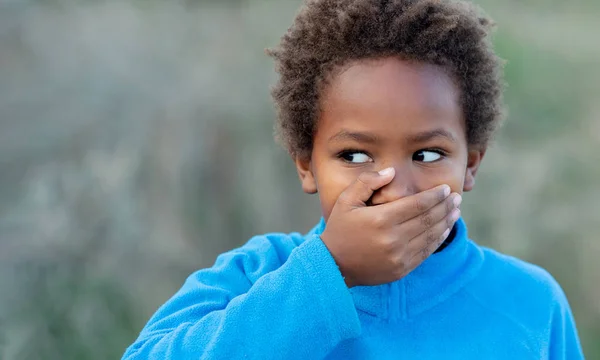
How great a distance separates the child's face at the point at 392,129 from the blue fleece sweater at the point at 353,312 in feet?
0.59

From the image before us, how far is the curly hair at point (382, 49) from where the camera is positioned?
124cm

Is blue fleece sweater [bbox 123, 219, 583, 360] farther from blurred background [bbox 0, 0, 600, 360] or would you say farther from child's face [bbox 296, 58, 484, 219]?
blurred background [bbox 0, 0, 600, 360]

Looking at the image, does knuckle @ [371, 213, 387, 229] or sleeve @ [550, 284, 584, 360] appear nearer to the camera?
knuckle @ [371, 213, 387, 229]

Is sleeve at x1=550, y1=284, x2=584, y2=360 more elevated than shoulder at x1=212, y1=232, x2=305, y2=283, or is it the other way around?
shoulder at x1=212, y1=232, x2=305, y2=283

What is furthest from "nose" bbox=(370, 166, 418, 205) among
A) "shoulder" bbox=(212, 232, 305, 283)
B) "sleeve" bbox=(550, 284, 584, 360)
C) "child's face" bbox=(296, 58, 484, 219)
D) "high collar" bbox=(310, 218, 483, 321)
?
"sleeve" bbox=(550, 284, 584, 360)

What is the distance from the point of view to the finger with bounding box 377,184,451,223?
1.10 meters

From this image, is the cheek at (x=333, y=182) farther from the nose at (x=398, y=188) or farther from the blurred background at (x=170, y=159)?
the blurred background at (x=170, y=159)

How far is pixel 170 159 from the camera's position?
2.65 m

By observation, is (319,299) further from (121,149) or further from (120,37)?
(120,37)

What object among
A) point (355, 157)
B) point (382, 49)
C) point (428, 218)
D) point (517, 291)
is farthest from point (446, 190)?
point (517, 291)

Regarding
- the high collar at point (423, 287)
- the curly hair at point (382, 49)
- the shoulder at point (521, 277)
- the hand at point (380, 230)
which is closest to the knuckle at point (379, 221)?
the hand at point (380, 230)

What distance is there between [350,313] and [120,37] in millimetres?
1960

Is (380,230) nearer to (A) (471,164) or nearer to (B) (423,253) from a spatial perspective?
(B) (423,253)

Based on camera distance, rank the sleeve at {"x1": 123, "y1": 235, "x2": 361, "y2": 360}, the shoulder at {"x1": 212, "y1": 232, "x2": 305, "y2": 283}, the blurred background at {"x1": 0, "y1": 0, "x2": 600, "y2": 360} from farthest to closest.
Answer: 1. the blurred background at {"x1": 0, "y1": 0, "x2": 600, "y2": 360}
2. the shoulder at {"x1": 212, "y1": 232, "x2": 305, "y2": 283}
3. the sleeve at {"x1": 123, "y1": 235, "x2": 361, "y2": 360}
